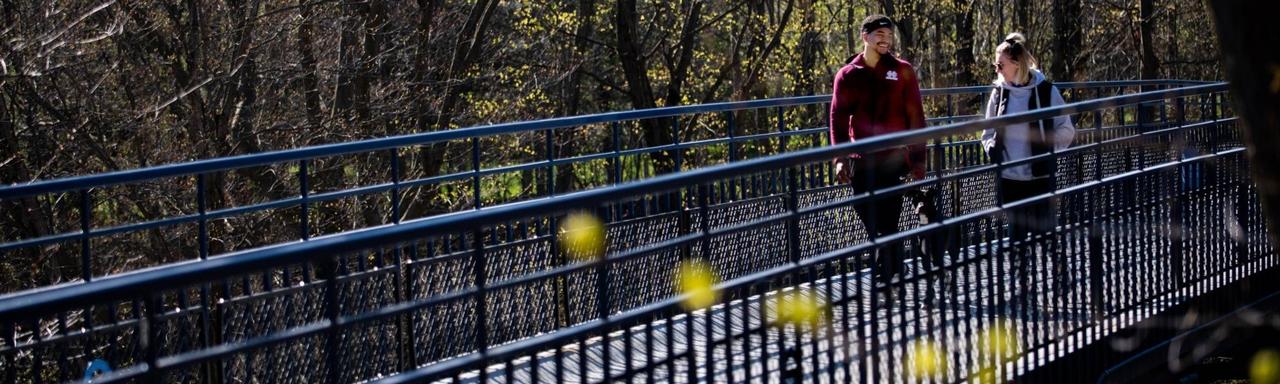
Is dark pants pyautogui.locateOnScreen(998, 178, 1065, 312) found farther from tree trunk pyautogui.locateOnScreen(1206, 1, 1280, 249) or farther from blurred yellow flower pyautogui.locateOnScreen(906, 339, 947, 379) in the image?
tree trunk pyautogui.locateOnScreen(1206, 1, 1280, 249)

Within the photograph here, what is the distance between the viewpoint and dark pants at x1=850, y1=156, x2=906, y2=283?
5.56 meters

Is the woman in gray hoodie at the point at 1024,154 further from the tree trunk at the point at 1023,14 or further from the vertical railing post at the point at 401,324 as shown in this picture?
the tree trunk at the point at 1023,14

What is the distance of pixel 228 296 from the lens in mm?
6805

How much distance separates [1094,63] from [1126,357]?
24818 millimetres

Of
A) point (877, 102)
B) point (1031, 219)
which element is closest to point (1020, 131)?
point (877, 102)

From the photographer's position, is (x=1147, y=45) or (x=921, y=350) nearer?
(x=921, y=350)

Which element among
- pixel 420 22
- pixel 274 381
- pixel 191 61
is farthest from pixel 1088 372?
pixel 420 22

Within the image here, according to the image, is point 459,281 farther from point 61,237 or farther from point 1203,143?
point 1203,143

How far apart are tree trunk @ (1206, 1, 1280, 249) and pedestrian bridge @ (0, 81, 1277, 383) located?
161 cm

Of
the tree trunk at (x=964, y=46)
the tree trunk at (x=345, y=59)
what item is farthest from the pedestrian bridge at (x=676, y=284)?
the tree trunk at (x=964, y=46)

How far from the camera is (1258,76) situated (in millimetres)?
2725

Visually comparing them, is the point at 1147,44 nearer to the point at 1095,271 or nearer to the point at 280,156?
the point at 1095,271

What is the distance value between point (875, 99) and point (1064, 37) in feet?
66.6

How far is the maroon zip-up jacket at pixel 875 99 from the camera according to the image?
8.62 meters
